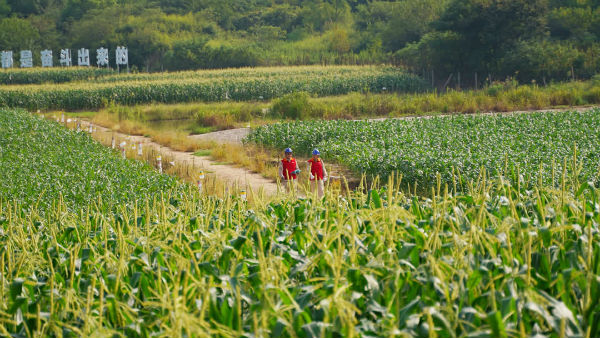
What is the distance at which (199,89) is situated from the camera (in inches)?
1628

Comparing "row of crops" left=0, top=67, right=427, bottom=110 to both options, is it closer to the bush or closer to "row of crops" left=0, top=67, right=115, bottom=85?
the bush

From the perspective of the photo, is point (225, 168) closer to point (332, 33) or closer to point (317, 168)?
point (317, 168)

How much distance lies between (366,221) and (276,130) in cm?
1636

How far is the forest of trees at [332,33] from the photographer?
1686 inches

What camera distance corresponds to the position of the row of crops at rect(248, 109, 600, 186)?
12.5 m

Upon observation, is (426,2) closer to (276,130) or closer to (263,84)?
(263,84)

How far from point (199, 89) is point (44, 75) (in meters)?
22.1

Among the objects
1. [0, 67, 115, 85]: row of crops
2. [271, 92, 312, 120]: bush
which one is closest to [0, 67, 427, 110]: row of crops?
[271, 92, 312, 120]: bush

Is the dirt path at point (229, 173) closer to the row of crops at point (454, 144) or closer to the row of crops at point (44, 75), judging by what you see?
the row of crops at point (454, 144)

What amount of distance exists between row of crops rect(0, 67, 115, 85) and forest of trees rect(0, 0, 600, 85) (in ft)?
45.2

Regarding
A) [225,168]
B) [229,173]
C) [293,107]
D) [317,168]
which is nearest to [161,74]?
[293,107]

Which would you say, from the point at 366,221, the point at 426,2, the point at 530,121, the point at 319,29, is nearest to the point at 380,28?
the point at 426,2

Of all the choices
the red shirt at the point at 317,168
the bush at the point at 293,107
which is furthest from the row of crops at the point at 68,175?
the bush at the point at 293,107

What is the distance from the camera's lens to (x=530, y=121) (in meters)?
20.1
